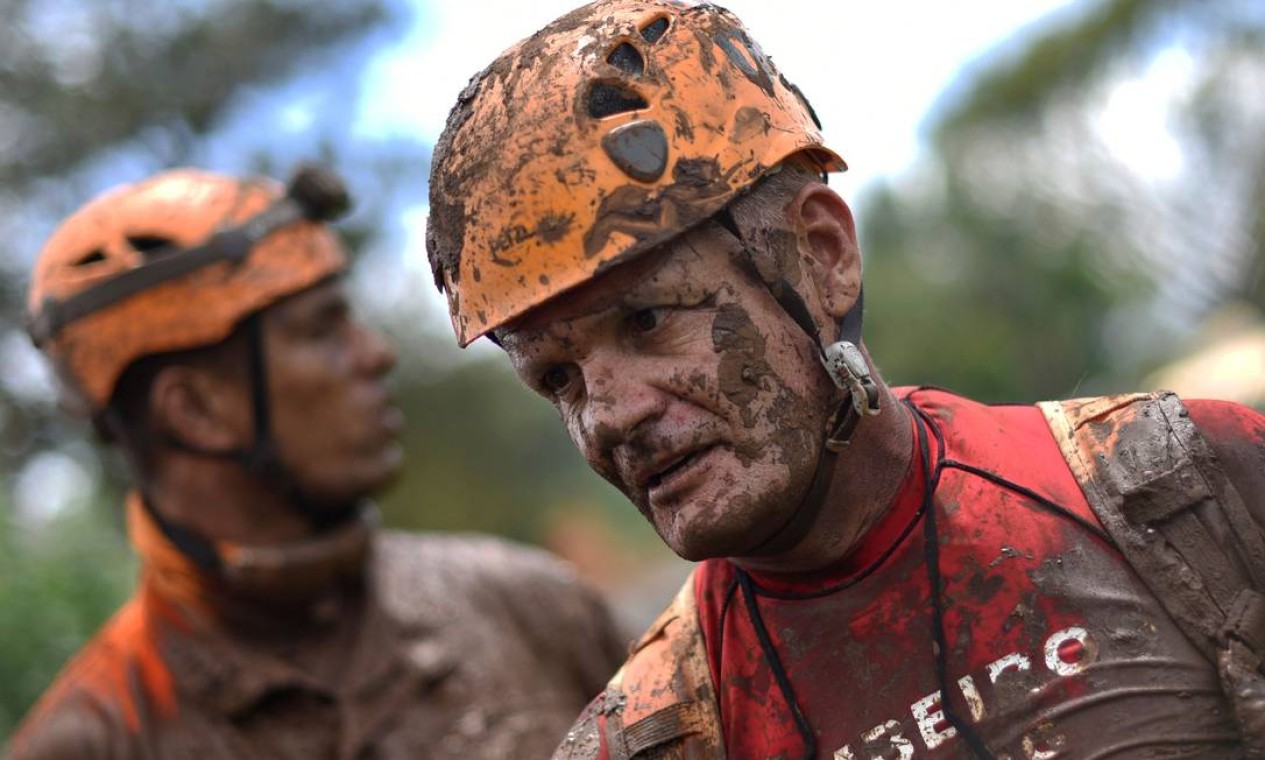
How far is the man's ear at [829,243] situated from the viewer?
314 cm

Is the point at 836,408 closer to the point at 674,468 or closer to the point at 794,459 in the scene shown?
the point at 794,459

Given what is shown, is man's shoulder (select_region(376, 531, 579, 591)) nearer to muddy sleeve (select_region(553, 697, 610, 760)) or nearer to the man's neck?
muddy sleeve (select_region(553, 697, 610, 760))

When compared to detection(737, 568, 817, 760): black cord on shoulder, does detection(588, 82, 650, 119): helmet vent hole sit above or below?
above

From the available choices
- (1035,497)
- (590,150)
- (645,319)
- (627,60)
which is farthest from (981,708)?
(627,60)

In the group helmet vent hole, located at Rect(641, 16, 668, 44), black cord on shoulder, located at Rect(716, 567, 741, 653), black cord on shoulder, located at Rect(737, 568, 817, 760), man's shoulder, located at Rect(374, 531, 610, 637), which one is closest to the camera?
black cord on shoulder, located at Rect(737, 568, 817, 760)

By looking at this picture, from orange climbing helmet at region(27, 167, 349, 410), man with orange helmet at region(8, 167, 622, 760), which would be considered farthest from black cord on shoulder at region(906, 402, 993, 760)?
orange climbing helmet at region(27, 167, 349, 410)

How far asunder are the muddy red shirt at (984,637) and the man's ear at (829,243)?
0.32 metres

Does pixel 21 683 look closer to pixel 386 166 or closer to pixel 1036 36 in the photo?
pixel 386 166

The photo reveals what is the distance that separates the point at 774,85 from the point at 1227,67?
9624 millimetres

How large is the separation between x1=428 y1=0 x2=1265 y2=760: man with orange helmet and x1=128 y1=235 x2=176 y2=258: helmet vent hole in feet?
9.81

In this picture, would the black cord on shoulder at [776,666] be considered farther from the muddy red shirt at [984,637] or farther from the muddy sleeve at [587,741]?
the muddy sleeve at [587,741]

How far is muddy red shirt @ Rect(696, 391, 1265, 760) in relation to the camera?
9.20 feet

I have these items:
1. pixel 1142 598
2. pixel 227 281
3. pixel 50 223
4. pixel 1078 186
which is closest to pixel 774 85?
pixel 1142 598

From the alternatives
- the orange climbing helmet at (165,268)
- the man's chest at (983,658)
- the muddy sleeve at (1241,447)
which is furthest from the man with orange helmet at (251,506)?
the muddy sleeve at (1241,447)
